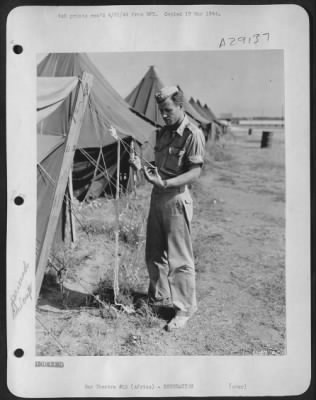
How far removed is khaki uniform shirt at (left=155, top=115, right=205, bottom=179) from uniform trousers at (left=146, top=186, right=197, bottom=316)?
6 centimetres

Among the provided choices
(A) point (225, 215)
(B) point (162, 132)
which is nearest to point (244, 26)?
(B) point (162, 132)

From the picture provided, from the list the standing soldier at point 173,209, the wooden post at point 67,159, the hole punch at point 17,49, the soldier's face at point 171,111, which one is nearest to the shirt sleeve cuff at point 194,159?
the standing soldier at point 173,209

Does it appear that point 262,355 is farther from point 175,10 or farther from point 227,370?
point 175,10

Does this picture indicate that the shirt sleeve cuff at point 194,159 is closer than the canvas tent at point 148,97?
Yes

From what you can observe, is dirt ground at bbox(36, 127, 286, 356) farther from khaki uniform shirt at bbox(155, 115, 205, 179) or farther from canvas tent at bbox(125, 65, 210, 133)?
canvas tent at bbox(125, 65, 210, 133)

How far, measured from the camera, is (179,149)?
100 cm

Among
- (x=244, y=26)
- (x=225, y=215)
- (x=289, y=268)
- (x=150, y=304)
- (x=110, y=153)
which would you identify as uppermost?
(x=244, y=26)

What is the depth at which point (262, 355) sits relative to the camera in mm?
1062

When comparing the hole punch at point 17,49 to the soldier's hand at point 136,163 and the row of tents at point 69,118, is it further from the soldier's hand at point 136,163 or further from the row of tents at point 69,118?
the soldier's hand at point 136,163

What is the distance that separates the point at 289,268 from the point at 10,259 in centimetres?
83

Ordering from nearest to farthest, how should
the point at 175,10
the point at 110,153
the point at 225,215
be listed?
the point at 175,10, the point at 225,215, the point at 110,153

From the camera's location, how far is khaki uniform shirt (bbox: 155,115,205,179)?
0.99 m

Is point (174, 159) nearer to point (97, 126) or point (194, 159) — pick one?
point (194, 159)

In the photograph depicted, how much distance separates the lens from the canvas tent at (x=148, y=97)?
1100 mm
